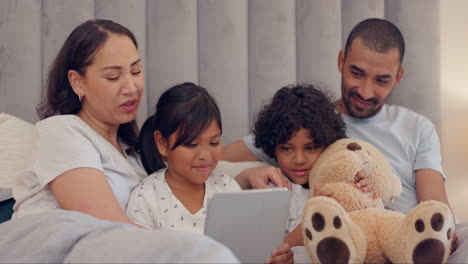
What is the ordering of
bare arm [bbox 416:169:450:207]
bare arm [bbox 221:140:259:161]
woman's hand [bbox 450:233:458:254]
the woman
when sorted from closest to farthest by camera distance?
the woman, woman's hand [bbox 450:233:458:254], bare arm [bbox 416:169:450:207], bare arm [bbox 221:140:259:161]

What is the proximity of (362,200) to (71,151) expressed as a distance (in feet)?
2.07

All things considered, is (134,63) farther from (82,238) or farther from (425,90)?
(425,90)

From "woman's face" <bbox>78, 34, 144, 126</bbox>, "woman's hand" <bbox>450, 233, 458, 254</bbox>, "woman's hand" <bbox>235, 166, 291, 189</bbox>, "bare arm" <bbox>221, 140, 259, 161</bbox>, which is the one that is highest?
"woman's face" <bbox>78, 34, 144, 126</bbox>

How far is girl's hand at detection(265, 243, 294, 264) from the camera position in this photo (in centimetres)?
124

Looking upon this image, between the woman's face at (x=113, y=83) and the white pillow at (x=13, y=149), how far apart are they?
0.63ft

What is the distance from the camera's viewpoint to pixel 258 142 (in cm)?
162

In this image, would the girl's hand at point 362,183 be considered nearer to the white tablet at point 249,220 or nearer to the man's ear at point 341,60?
the white tablet at point 249,220

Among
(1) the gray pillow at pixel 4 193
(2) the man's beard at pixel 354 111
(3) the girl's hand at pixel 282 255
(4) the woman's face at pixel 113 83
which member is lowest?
(3) the girl's hand at pixel 282 255

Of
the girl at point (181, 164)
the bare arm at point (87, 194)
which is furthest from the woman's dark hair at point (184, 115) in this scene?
the bare arm at point (87, 194)

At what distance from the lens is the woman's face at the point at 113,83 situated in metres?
1.44

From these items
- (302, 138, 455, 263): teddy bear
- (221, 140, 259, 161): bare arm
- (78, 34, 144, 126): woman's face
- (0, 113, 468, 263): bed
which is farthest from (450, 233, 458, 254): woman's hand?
(78, 34, 144, 126): woman's face

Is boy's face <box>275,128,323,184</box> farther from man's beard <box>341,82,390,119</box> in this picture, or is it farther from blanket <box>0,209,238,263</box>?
blanket <box>0,209,238,263</box>

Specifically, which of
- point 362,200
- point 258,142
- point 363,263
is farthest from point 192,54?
point 363,263

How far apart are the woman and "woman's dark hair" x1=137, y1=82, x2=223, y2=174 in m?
0.07
